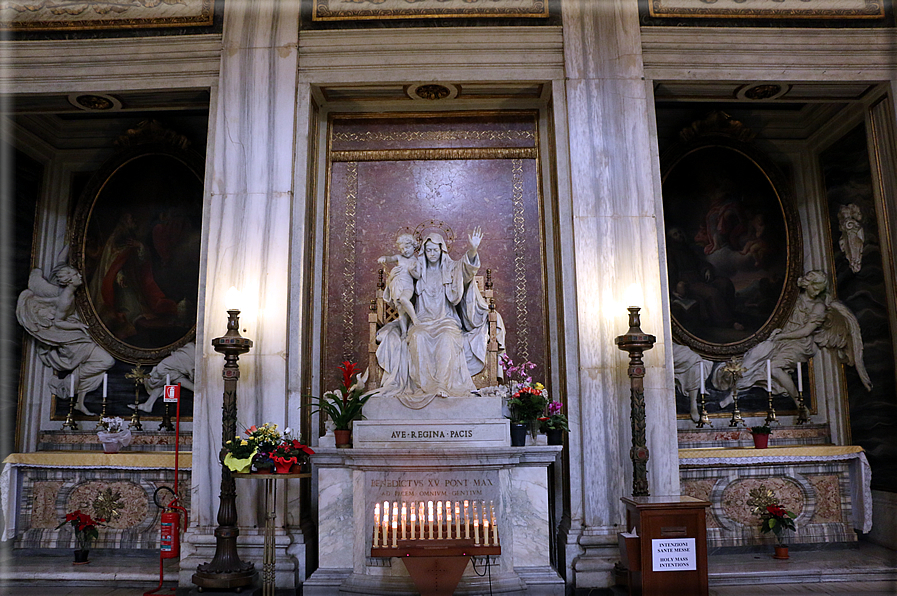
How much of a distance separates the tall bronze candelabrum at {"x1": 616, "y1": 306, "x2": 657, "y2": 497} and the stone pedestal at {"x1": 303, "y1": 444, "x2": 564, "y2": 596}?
775mm

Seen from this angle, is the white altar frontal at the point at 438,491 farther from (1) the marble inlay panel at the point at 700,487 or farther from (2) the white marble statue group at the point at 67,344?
(2) the white marble statue group at the point at 67,344

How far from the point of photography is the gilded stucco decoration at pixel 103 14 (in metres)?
8.04

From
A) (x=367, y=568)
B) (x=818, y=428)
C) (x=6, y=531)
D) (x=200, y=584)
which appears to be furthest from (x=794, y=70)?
(x=6, y=531)

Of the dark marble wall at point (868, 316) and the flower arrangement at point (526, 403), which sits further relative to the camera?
the dark marble wall at point (868, 316)

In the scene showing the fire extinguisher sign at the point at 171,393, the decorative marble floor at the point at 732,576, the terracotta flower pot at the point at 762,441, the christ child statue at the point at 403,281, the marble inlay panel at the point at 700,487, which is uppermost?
the christ child statue at the point at 403,281

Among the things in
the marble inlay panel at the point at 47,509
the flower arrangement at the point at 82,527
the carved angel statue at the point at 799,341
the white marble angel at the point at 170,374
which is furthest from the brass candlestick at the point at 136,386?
the carved angel statue at the point at 799,341

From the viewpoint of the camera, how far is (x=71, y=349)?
30.6 feet

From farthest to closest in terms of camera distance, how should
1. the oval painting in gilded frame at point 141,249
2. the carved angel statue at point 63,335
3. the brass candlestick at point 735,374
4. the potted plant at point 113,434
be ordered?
the oval painting in gilded frame at point 141,249 < the carved angel statue at point 63,335 < the brass candlestick at point 735,374 < the potted plant at point 113,434

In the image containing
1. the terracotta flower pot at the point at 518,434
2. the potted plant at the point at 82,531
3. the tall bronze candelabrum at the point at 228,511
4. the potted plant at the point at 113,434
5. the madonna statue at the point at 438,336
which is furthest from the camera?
the potted plant at the point at 113,434

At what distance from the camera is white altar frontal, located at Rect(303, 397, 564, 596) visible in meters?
6.40

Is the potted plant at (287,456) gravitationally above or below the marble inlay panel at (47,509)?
above

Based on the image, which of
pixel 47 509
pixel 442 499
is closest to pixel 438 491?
pixel 442 499

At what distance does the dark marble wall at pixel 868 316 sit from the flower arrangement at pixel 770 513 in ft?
4.63

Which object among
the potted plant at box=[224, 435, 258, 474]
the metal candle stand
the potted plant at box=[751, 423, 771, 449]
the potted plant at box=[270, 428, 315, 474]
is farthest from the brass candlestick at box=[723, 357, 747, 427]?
the potted plant at box=[224, 435, 258, 474]
